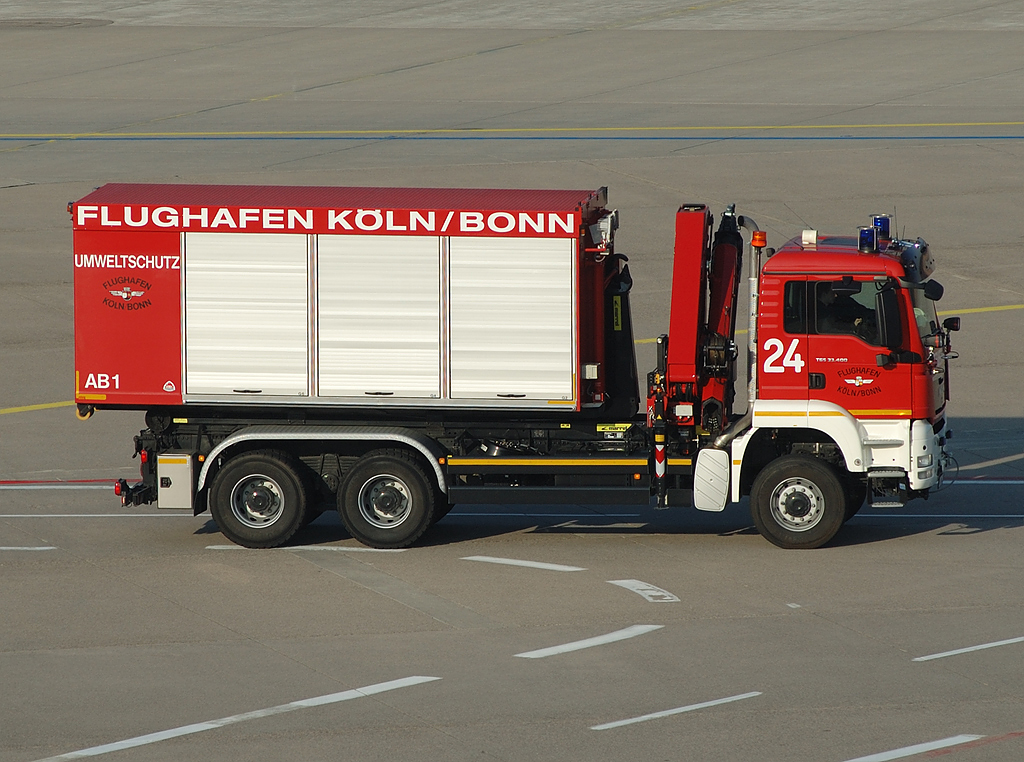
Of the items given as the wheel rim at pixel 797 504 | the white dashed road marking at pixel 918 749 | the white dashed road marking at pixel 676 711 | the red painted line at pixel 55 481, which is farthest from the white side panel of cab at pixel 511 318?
the red painted line at pixel 55 481

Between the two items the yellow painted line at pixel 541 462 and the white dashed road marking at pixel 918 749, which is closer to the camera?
the white dashed road marking at pixel 918 749

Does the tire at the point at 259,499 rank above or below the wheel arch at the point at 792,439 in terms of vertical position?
below

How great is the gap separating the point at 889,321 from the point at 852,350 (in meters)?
0.47

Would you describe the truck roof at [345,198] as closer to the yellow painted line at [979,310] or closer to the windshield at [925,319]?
the windshield at [925,319]

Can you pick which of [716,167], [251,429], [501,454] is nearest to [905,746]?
[501,454]

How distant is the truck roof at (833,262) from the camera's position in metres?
14.6

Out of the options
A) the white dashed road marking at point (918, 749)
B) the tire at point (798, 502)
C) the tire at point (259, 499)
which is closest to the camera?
the white dashed road marking at point (918, 749)

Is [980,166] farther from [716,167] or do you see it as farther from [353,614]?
[353,614]

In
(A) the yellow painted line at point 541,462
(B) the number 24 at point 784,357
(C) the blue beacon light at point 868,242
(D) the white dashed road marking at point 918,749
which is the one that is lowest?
(D) the white dashed road marking at point 918,749

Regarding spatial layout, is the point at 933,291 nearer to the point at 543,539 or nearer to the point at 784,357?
the point at 784,357

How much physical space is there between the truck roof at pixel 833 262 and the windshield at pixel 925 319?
38 centimetres

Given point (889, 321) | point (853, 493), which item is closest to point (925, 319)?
point (889, 321)

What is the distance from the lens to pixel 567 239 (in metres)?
14.5

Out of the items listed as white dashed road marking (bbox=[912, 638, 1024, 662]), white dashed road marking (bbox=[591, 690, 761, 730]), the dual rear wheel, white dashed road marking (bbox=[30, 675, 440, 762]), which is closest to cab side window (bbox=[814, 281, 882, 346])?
white dashed road marking (bbox=[912, 638, 1024, 662])
